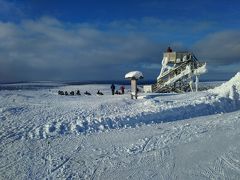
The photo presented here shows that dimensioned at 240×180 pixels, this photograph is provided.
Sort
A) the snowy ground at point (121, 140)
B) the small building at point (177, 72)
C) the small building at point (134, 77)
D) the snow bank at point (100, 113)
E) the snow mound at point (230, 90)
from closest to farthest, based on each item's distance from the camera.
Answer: the snowy ground at point (121, 140) → the snow bank at point (100, 113) → the snow mound at point (230, 90) → the small building at point (134, 77) → the small building at point (177, 72)

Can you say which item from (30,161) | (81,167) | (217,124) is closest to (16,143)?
(30,161)

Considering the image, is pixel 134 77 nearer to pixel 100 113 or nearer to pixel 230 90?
pixel 230 90

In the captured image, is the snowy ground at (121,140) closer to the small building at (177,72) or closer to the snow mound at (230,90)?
the snow mound at (230,90)

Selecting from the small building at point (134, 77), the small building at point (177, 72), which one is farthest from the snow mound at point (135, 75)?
the small building at point (177, 72)

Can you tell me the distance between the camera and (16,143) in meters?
17.3

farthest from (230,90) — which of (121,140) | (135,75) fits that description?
(121,140)

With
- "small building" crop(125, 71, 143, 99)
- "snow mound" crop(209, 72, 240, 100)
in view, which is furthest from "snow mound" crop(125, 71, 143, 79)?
"snow mound" crop(209, 72, 240, 100)

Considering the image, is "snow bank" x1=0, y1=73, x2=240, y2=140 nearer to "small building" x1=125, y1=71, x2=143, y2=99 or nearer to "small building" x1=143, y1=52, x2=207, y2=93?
"small building" x1=125, y1=71, x2=143, y2=99

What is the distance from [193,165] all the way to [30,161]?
20.2 ft

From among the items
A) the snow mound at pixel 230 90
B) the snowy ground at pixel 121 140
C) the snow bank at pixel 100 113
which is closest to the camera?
the snowy ground at pixel 121 140

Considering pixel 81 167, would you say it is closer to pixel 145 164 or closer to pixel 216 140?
pixel 145 164

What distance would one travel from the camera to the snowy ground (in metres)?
13.7

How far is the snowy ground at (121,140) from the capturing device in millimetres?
13688

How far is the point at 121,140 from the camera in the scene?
723 inches
